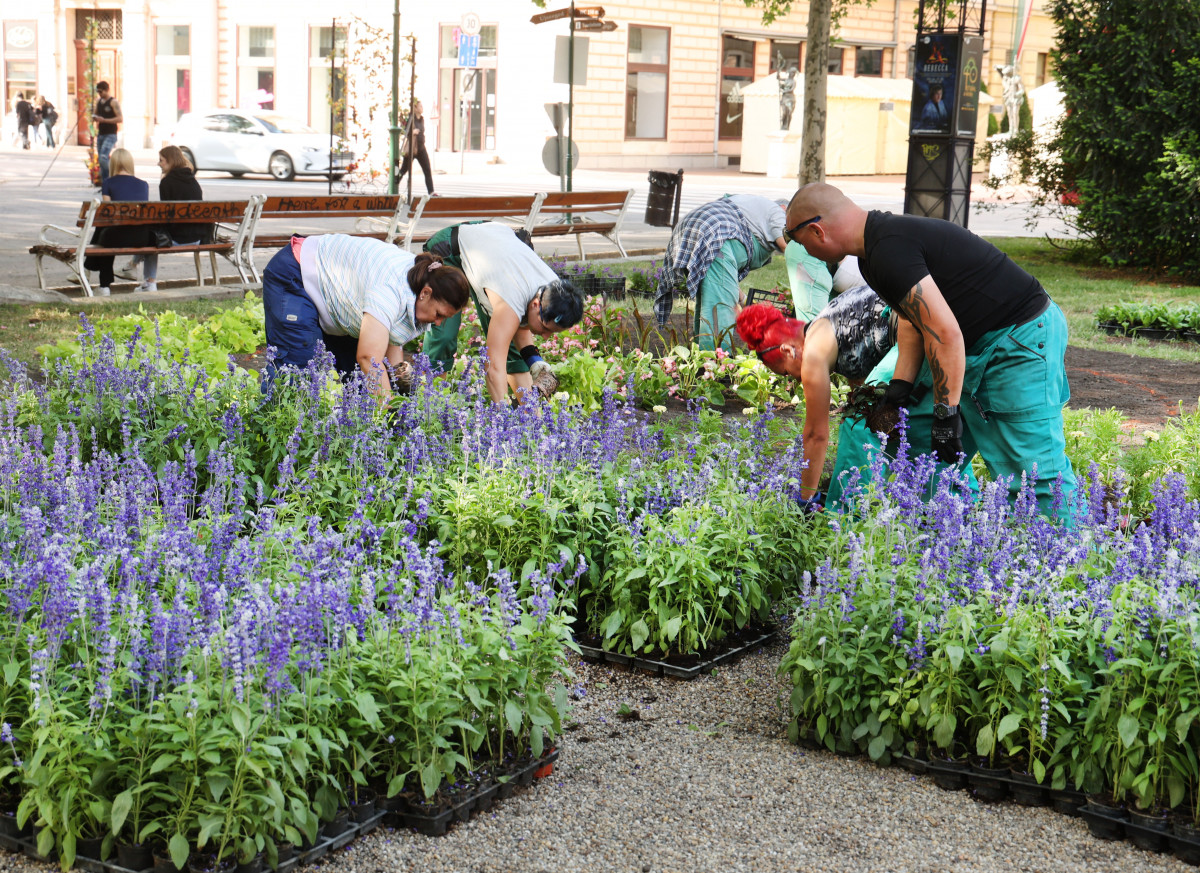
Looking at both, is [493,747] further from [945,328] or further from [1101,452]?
[1101,452]

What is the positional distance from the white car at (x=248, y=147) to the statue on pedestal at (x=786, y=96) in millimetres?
12954

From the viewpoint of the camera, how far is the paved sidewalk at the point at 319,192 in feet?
42.5

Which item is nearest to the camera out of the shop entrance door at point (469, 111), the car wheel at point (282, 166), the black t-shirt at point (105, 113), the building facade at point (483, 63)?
the black t-shirt at point (105, 113)

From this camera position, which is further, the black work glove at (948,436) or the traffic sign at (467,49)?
the traffic sign at (467,49)

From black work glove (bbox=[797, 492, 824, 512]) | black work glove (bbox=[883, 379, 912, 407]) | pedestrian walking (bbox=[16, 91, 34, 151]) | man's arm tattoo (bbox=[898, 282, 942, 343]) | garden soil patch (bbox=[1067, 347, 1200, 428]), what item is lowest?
garden soil patch (bbox=[1067, 347, 1200, 428])

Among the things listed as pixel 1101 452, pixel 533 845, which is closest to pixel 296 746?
pixel 533 845

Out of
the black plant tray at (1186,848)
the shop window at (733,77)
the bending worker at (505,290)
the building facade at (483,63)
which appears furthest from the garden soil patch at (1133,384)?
the shop window at (733,77)

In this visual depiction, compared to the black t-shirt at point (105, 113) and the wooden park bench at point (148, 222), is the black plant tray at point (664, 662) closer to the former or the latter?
the wooden park bench at point (148, 222)

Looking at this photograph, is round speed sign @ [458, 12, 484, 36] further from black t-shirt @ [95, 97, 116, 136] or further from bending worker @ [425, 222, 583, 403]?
bending worker @ [425, 222, 583, 403]

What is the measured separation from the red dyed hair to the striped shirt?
1385 mm

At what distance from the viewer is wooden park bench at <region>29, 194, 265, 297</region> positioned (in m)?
9.95

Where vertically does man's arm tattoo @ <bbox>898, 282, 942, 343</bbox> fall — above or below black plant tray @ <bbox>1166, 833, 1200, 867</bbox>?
above

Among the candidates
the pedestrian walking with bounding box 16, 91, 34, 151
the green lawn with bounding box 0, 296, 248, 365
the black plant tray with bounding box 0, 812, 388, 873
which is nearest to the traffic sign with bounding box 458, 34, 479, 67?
the pedestrian walking with bounding box 16, 91, 34, 151

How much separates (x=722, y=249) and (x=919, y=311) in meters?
3.54
